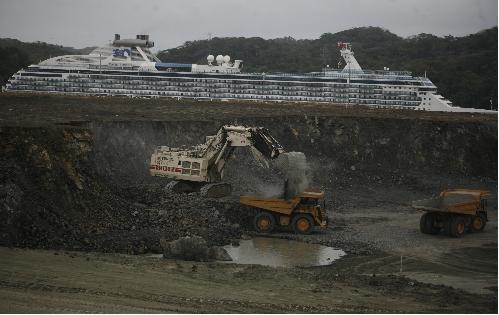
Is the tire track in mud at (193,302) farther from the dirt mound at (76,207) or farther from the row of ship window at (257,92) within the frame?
the row of ship window at (257,92)

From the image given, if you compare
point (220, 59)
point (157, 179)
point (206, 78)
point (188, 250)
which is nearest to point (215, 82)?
point (206, 78)

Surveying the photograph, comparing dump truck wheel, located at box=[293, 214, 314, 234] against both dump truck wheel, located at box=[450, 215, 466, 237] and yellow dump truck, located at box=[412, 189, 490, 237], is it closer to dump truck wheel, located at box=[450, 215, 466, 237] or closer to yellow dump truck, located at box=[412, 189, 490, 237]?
yellow dump truck, located at box=[412, 189, 490, 237]

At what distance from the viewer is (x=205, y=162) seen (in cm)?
2691

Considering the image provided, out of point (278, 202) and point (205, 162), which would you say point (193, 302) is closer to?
point (278, 202)

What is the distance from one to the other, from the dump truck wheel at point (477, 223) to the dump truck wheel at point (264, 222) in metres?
6.43

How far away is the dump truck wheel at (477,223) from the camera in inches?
946

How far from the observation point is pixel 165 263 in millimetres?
18062

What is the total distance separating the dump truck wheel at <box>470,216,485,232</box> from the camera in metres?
24.0

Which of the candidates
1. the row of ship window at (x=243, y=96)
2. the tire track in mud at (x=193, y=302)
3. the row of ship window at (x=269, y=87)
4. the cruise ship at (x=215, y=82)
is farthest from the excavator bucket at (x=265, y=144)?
the row of ship window at (x=269, y=87)

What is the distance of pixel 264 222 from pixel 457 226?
6.12m

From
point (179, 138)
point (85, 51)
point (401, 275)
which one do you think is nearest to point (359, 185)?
point (179, 138)

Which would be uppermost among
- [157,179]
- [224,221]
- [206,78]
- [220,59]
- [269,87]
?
[220,59]

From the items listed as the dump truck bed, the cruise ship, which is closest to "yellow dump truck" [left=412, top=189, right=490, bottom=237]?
the dump truck bed

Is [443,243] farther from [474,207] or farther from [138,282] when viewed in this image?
[138,282]
